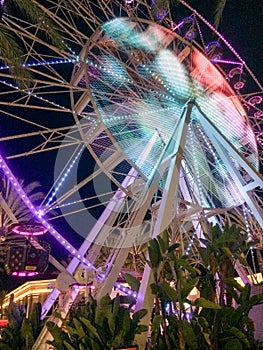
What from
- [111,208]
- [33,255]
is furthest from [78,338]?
[111,208]

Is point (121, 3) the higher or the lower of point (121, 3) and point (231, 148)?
the higher

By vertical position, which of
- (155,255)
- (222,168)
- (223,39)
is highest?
(223,39)

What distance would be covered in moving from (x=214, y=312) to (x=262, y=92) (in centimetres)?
1056

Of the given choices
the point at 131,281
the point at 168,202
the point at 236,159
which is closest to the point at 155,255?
the point at 131,281

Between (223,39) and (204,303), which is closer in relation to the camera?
(204,303)

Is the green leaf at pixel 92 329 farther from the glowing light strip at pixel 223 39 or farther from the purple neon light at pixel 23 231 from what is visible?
the glowing light strip at pixel 223 39

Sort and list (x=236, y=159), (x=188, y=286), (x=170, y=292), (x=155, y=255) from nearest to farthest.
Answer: (x=188, y=286), (x=170, y=292), (x=155, y=255), (x=236, y=159)

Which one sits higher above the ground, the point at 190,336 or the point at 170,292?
the point at 170,292

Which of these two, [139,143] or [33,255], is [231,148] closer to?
[139,143]

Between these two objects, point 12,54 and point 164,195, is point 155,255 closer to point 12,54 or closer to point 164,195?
point 164,195

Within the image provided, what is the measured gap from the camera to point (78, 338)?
5.01 m

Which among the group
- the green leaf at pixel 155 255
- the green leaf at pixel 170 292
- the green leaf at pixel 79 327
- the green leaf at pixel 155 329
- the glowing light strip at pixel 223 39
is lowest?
the green leaf at pixel 155 329

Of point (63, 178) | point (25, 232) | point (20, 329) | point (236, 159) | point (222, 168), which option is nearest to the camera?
point (20, 329)

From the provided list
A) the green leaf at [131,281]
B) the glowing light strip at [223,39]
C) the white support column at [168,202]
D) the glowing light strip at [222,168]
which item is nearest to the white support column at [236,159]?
the white support column at [168,202]
